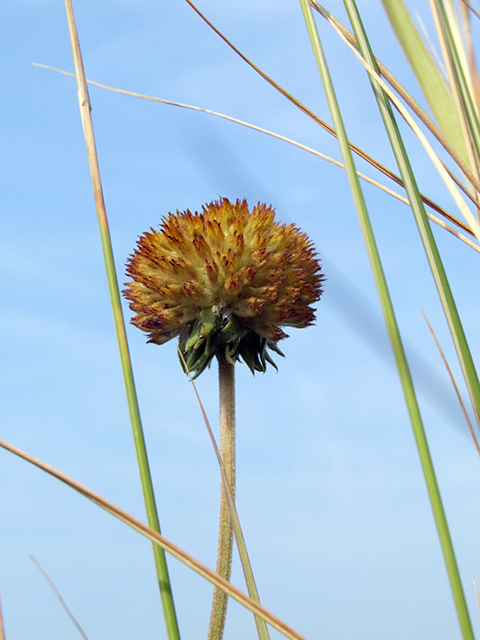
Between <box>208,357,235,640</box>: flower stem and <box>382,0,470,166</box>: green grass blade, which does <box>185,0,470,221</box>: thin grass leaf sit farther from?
<box>208,357,235,640</box>: flower stem

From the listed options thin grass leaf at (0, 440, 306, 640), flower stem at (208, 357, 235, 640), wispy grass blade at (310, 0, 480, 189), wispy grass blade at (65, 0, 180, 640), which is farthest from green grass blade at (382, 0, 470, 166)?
flower stem at (208, 357, 235, 640)

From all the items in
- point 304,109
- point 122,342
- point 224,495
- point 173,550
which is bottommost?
point 173,550

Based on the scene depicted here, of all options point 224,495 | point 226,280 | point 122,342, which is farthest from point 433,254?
point 226,280

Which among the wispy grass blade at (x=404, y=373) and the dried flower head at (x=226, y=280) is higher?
the dried flower head at (x=226, y=280)

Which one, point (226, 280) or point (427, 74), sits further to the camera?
point (226, 280)

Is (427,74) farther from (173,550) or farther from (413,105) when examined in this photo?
(173,550)

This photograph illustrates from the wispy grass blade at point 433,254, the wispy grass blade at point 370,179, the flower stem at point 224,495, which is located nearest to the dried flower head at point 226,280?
the flower stem at point 224,495

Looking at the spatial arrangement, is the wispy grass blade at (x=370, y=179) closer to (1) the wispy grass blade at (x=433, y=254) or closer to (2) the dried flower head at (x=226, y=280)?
(1) the wispy grass blade at (x=433, y=254)
